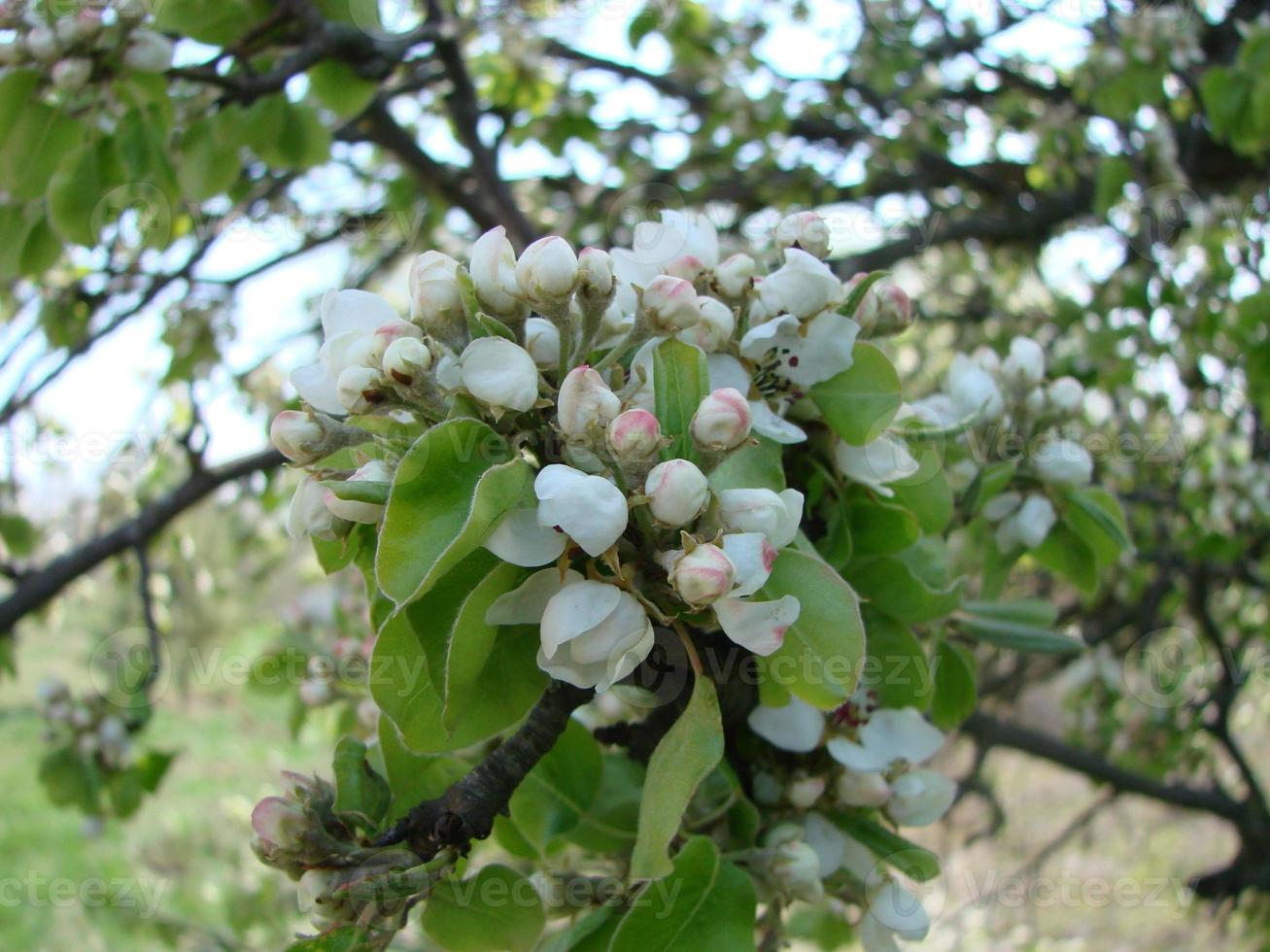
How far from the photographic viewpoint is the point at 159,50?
1541 millimetres

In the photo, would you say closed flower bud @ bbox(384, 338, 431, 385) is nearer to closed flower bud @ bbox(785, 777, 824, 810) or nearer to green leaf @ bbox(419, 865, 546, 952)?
green leaf @ bbox(419, 865, 546, 952)

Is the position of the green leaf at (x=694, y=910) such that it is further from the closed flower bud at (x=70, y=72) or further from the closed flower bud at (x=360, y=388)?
the closed flower bud at (x=70, y=72)

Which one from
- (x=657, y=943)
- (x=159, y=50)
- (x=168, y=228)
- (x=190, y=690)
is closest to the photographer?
(x=657, y=943)

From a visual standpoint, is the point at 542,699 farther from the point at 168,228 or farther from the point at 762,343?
the point at 168,228

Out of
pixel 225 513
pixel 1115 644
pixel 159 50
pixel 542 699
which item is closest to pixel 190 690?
pixel 225 513

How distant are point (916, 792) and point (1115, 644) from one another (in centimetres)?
291

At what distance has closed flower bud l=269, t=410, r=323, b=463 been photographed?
816 millimetres

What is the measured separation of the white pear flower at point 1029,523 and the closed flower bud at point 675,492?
0.63m

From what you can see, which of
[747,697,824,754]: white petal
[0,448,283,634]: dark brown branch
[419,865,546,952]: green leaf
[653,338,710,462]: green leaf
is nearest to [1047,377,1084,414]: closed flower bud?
[747,697,824,754]: white petal

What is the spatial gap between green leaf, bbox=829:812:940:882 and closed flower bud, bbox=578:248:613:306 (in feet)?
1.94

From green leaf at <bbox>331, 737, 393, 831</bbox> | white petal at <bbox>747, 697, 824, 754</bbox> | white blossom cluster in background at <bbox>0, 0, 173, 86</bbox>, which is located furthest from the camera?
white blossom cluster in background at <bbox>0, 0, 173, 86</bbox>

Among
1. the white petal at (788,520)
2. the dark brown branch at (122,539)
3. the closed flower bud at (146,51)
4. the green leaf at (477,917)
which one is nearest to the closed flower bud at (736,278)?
the white petal at (788,520)

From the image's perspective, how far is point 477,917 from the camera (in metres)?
0.93

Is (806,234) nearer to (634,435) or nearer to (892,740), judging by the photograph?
(634,435)
